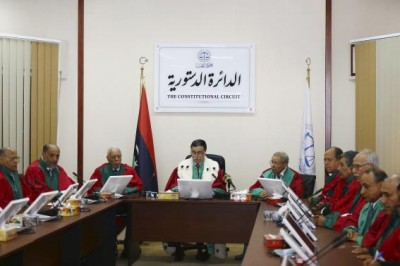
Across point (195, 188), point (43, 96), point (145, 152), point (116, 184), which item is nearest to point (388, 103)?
point (195, 188)

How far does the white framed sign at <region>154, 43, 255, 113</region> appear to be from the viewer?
7043mm

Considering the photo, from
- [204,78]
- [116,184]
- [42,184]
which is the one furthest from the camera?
[204,78]

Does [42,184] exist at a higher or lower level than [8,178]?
lower

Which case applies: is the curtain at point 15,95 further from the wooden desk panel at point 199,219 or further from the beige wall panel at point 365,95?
the beige wall panel at point 365,95

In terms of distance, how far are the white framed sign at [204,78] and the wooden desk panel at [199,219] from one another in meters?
1.81

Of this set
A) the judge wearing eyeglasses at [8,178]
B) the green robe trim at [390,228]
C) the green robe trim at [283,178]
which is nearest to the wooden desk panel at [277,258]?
the green robe trim at [390,228]

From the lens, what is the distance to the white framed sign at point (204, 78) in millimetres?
7043

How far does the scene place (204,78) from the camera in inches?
279

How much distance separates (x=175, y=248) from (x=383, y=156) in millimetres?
2574

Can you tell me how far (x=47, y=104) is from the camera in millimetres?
6859

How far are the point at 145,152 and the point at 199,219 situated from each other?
161cm

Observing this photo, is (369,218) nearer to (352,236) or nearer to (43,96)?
(352,236)

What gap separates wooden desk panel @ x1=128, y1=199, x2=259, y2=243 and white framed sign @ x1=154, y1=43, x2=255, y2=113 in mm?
1808

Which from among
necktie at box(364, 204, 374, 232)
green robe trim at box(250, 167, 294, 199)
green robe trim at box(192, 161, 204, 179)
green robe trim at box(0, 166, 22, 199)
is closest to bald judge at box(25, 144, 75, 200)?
green robe trim at box(0, 166, 22, 199)
